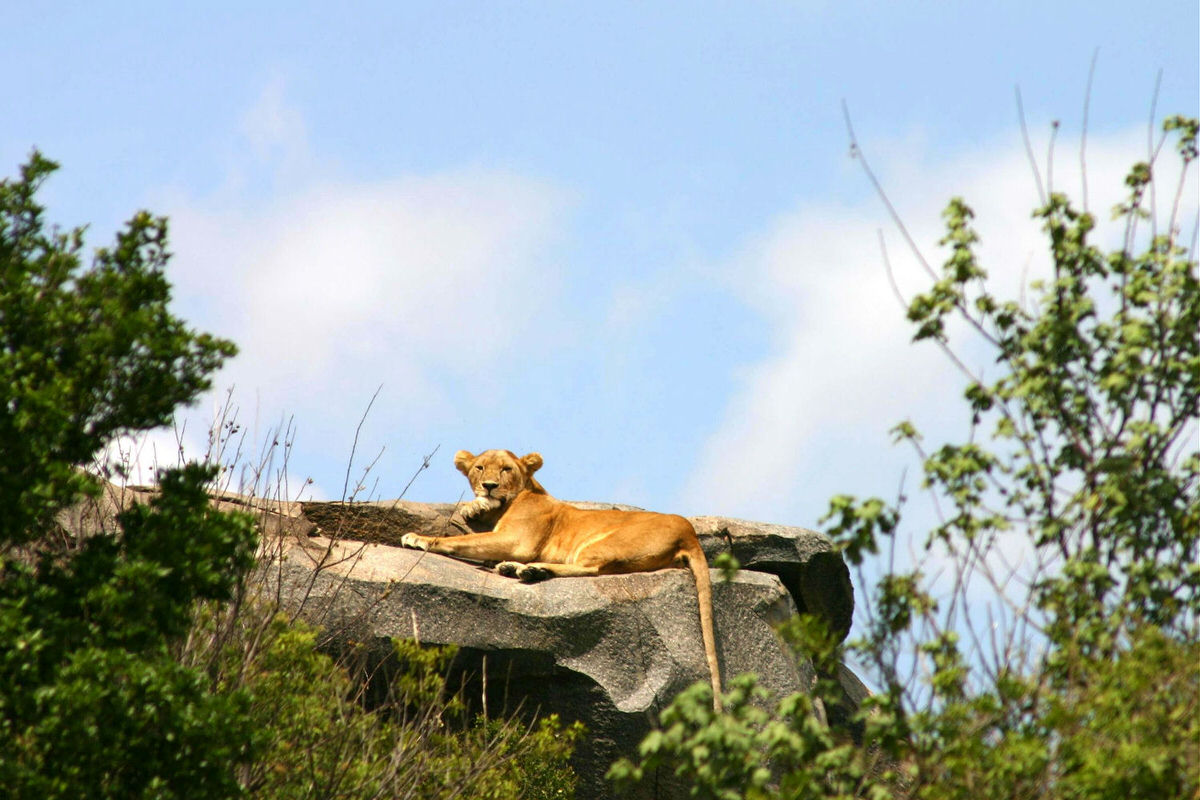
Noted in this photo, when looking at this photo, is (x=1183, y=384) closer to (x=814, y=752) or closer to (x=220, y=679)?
(x=814, y=752)

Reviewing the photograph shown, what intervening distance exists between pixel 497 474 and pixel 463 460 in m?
0.58

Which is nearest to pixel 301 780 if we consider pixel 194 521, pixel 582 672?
pixel 194 521

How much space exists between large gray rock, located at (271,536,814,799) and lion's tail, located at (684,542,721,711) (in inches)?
4.6

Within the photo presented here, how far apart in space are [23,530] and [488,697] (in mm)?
5885

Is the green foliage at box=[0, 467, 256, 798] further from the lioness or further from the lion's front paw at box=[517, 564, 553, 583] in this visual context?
the lioness

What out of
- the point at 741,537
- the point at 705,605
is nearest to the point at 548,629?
the point at 705,605

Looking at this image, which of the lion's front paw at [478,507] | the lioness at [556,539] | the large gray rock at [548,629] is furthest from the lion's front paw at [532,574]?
the lion's front paw at [478,507]

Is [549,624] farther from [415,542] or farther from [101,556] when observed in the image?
[101,556]

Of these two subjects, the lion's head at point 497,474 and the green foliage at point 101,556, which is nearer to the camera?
the green foliage at point 101,556

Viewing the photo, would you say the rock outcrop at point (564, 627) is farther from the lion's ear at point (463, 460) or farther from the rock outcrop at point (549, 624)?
the lion's ear at point (463, 460)

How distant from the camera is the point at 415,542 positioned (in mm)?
13047

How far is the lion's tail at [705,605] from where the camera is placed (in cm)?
1221

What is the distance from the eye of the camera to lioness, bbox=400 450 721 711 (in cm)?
1294

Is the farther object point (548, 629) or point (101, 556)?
point (548, 629)
